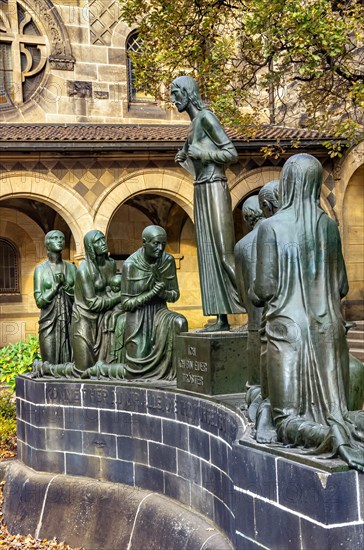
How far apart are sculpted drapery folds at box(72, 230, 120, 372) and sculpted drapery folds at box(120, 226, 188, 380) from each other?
0.63 m

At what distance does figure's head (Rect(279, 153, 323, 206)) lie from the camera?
5.23m

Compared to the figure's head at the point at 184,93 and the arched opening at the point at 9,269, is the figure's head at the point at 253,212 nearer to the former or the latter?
the figure's head at the point at 184,93

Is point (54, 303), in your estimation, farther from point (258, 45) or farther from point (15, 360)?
point (258, 45)

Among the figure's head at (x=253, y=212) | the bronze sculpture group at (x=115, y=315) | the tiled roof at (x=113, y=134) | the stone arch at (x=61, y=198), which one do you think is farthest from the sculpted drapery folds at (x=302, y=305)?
the stone arch at (x=61, y=198)

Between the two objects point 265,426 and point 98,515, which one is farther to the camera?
point 98,515

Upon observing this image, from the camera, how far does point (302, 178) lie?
5.23 meters

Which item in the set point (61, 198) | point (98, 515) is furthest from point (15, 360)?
point (61, 198)

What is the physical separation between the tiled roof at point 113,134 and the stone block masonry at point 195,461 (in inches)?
366

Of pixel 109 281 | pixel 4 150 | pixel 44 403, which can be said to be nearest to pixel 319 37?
pixel 109 281

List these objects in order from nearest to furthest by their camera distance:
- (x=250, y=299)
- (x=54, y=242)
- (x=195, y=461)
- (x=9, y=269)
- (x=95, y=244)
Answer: (x=250, y=299) → (x=195, y=461) → (x=95, y=244) → (x=54, y=242) → (x=9, y=269)

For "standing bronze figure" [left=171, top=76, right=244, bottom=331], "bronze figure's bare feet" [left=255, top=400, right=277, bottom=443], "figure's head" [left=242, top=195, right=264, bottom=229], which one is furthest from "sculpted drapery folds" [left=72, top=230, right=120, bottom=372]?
"bronze figure's bare feet" [left=255, top=400, right=277, bottom=443]

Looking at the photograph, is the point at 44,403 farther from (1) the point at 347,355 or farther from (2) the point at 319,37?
(2) the point at 319,37

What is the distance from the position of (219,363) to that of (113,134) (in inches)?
501

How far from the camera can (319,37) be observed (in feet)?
41.4
